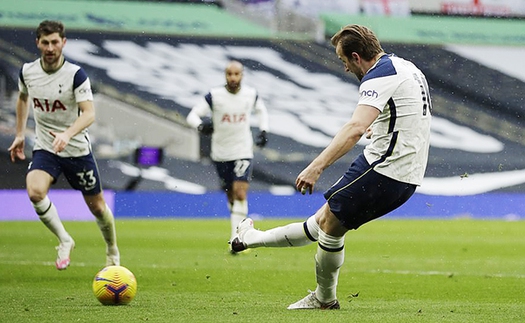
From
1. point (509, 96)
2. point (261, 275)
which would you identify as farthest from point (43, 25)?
point (509, 96)

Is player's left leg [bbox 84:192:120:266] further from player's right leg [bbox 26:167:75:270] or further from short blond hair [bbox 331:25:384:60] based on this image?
Result: short blond hair [bbox 331:25:384:60]

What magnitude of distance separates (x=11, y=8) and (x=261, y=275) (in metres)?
21.2

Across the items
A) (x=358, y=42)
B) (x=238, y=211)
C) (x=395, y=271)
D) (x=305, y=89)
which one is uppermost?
(x=358, y=42)

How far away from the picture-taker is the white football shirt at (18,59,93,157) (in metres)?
9.45

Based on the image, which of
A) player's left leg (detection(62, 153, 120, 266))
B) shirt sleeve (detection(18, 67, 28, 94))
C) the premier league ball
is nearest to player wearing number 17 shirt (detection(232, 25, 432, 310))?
the premier league ball

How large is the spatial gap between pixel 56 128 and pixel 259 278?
2395mm

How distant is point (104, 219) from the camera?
9.99 meters

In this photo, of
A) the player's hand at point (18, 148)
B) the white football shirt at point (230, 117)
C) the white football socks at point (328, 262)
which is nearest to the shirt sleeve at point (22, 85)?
the player's hand at point (18, 148)

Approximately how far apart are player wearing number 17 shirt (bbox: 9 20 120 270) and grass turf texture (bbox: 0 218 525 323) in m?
0.73

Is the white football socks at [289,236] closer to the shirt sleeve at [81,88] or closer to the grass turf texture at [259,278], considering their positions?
the grass turf texture at [259,278]

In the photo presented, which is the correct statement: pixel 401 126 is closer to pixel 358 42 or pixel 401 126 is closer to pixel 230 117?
pixel 358 42

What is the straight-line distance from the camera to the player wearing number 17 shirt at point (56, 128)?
9.37 meters

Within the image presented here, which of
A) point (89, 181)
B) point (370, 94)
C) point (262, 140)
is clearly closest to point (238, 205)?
point (262, 140)

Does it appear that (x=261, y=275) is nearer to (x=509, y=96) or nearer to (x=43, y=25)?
(x=43, y=25)
